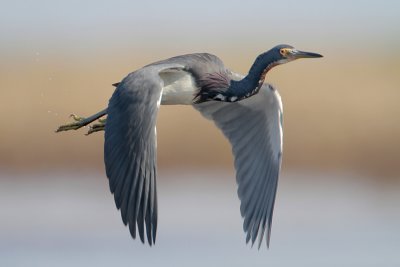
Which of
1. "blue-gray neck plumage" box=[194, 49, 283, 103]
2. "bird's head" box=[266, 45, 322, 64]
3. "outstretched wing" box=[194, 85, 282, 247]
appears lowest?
"outstretched wing" box=[194, 85, 282, 247]

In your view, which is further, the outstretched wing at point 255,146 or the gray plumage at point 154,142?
the outstretched wing at point 255,146

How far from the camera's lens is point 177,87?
35.8 ft

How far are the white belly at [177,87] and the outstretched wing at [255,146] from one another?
48 centimetres

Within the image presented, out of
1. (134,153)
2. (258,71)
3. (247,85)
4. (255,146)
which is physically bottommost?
(255,146)

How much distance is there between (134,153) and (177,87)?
1157mm

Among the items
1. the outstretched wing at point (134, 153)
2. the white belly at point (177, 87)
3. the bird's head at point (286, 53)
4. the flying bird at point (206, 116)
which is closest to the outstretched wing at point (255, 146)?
the flying bird at point (206, 116)

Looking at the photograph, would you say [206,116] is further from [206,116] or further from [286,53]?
[286,53]

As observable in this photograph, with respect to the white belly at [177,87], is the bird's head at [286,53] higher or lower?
higher

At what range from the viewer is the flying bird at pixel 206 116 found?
32.3 ft

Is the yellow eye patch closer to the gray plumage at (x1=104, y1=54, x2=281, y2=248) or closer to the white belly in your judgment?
the gray plumage at (x1=104, y1=54, x2=281, y2=248)

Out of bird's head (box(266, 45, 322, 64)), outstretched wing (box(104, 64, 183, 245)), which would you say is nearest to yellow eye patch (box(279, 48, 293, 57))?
bird's head (box(266, 45, 322, 64))

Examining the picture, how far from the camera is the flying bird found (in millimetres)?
9844

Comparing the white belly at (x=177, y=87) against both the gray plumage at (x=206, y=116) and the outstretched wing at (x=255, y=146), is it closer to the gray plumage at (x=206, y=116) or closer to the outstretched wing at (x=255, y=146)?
the gray plumage at (x=206, y=116)

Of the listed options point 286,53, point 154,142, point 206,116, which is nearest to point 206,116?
point 206,116
